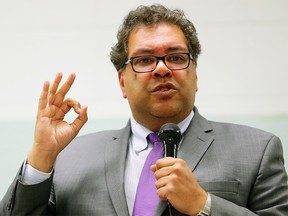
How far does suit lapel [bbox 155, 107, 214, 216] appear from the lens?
187 centimetres

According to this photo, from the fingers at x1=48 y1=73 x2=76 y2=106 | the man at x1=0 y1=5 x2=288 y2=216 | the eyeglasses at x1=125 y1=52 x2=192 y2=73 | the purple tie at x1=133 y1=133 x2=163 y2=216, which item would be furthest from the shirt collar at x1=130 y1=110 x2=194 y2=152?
the fingers at x1=48 y1=73 x2=76 y2=106

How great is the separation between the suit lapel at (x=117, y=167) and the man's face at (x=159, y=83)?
0.12 meters

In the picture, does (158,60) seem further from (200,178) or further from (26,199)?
(26,199)

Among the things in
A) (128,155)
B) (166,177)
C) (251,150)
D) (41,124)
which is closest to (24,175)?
(41,124)

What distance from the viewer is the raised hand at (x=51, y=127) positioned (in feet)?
6.12

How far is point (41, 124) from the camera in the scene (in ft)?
6.21

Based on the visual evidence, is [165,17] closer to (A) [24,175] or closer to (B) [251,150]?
(B) [251,150]

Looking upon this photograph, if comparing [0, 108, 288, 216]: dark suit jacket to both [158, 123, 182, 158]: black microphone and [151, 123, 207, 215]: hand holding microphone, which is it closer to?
[151, 123, 207, 215]: hand holding microphone

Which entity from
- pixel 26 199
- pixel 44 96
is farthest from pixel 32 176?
pixel 44 96

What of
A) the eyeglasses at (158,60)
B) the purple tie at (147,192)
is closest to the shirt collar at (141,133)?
the purple tie at (147,192)

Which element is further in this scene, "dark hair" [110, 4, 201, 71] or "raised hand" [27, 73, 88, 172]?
"dark hair" [110, 4, 201, 71]

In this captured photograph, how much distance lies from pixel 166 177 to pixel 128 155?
504 mm

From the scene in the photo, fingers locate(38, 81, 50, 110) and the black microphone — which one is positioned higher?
fingers locate(38, 81, 50, 110)

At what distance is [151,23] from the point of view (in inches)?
83.4
